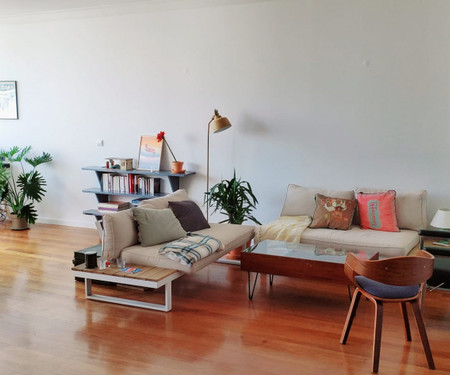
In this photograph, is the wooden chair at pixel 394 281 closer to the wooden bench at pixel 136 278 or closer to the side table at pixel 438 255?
the side table at pixel 438 255

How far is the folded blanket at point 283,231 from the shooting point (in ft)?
16.3

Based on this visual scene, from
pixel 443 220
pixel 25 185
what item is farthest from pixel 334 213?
pixel 25 185

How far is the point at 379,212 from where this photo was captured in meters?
5.18

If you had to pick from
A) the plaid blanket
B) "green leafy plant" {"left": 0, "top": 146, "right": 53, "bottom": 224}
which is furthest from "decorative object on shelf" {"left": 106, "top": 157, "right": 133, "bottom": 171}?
the plaid blanket

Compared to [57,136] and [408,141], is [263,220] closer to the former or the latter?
[408,141]

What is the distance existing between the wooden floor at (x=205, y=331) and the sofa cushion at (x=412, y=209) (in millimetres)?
934

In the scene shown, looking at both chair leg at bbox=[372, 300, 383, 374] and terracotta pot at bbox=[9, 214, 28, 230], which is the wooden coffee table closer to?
chair leg at bbox=[372, 300, 383, 374]

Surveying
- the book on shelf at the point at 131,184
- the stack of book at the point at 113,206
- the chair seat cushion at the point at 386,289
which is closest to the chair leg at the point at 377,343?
the chair seat cushion at the point at 386,289

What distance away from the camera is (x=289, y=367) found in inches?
121

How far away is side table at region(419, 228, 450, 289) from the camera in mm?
3779

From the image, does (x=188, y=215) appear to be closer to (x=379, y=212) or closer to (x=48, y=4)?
(x=379, y=212)

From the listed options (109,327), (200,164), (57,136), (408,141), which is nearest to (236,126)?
(200,164)

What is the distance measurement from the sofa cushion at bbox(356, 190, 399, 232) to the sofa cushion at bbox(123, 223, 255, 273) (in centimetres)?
120

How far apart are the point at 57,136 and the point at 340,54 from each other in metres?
4.07
